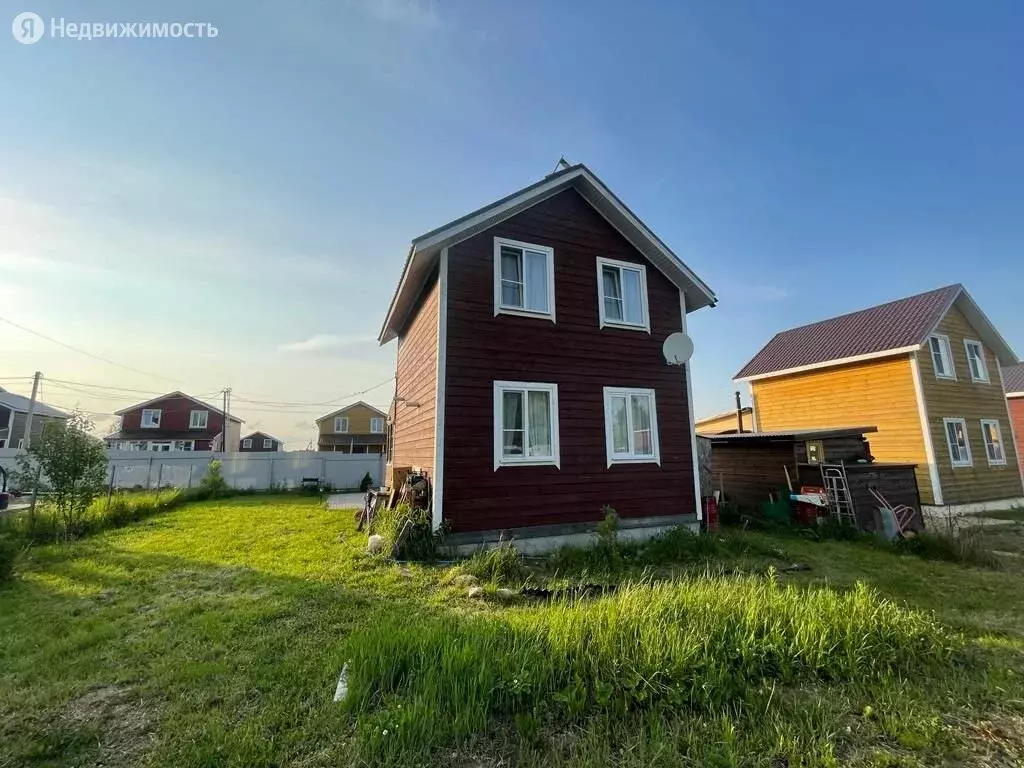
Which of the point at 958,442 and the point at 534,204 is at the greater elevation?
the point at 534,204

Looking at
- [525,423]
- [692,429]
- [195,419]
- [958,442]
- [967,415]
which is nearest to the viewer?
[525,423]

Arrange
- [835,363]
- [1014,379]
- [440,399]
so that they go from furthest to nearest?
[1014,379]
[835,363]
[440,399]

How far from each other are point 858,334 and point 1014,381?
2245cm

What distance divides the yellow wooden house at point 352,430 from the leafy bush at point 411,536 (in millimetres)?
42711

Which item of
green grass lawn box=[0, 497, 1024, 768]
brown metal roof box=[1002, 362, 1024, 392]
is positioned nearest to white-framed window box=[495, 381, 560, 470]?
green grass lawn box=[0, 497, 1024, 768]

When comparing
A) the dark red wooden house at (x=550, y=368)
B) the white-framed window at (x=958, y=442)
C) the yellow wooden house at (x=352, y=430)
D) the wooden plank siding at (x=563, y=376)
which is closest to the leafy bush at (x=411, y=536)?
the dark red wooden house at (x=550, y=368)

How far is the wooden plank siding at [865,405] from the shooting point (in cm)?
1619

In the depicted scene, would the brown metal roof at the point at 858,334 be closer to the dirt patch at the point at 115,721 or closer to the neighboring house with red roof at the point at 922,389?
the neighboring house with red roof at the point at 922,389

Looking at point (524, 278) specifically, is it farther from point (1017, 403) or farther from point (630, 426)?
point (1017, 403)

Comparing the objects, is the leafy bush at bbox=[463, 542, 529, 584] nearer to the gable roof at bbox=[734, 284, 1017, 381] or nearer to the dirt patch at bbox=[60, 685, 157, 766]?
the dirt patch at bbox=[60, 685, 157, 766]

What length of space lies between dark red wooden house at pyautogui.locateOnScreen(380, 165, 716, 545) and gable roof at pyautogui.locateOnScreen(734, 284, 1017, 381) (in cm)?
1072

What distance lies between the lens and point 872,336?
59.2 ft

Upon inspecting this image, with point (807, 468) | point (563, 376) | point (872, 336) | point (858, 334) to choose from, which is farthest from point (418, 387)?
point (858, 334)

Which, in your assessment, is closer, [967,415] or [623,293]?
[623,293]
